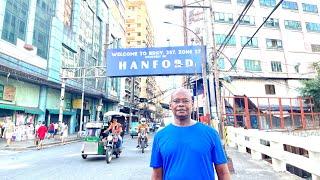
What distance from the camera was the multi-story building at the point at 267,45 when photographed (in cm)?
3219

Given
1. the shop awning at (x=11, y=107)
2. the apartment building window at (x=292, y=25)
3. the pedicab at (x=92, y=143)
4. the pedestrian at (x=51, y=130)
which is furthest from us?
the apartment building window at (x=292, y=25)

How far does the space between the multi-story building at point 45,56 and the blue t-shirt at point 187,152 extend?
63.8 feet

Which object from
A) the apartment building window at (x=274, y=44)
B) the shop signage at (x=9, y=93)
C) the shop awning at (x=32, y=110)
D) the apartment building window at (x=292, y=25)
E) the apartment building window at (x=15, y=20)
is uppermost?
the apartment building window at (x=292, y=25)

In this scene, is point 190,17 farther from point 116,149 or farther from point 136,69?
point 116,149

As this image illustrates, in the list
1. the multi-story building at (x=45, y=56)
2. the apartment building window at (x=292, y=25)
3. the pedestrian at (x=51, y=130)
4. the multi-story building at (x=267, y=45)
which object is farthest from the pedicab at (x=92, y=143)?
the apartment building window at (x=292, y=25)

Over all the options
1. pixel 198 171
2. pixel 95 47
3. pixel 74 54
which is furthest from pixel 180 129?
pixel 95 47

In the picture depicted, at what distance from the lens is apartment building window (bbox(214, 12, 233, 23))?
33.8 m

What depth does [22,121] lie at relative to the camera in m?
24.0

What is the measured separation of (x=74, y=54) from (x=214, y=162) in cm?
3369

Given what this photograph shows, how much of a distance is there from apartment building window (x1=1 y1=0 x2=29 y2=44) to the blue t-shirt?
21.8 m

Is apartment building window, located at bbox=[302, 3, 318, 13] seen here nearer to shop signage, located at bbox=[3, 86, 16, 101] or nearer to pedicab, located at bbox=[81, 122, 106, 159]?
pedicab, located at bbox=[81, 122, 106, 159]

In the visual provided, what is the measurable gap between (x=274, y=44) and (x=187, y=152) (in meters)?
35.8

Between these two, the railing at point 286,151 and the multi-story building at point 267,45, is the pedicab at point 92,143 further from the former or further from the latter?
the multi-story building at point 267,45

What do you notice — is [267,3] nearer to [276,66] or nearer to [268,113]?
[276,66]
